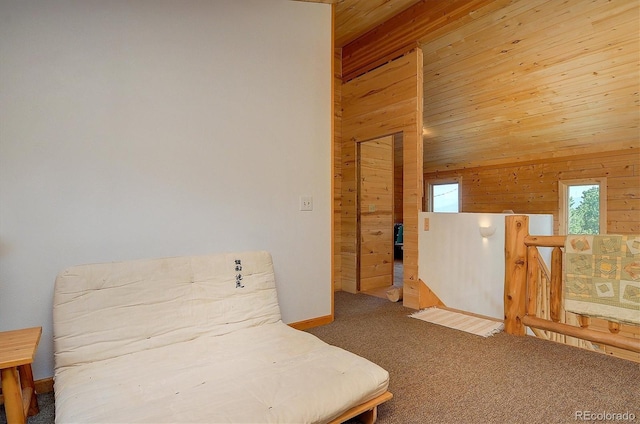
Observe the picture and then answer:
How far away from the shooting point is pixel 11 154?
1.86 metres

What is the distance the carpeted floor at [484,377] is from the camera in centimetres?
173

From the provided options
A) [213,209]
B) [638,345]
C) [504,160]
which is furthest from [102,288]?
[504,160]

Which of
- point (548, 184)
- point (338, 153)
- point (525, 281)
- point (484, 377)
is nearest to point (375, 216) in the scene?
point (338, 153)

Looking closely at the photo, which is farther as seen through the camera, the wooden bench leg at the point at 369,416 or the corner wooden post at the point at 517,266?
the corner wooden post at the point at 517,266

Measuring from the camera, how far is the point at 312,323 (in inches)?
118

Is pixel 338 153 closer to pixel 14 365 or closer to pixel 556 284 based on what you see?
pixel 556 284

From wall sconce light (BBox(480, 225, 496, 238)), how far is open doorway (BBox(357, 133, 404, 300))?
1357 mm

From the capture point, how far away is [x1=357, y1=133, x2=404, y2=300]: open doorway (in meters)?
4.34

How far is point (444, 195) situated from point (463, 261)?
4.22 metres

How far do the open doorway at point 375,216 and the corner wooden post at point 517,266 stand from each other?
1.61 m

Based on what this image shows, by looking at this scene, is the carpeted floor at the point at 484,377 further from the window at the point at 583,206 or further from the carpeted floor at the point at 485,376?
the window at the point at 583,206

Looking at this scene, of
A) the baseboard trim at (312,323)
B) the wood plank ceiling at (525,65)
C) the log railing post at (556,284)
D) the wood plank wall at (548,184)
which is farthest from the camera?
the wood plank wall at (548,184)

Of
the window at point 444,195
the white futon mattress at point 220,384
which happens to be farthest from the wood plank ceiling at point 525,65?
the white futon mattress at point 220,384

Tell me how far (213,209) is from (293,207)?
0.67 meters
